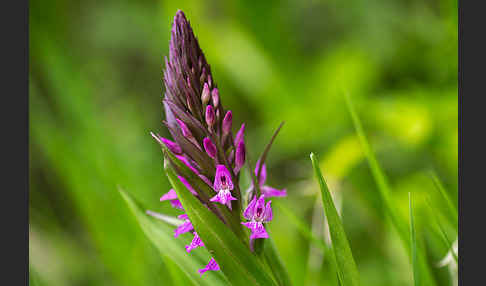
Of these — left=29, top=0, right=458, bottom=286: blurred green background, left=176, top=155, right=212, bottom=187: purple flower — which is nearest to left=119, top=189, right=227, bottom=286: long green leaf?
left=176, top=155, right=212, bottom=187: purple flower

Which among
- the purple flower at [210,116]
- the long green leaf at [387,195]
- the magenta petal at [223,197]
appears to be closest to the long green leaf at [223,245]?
the magenta petal at [223,197]

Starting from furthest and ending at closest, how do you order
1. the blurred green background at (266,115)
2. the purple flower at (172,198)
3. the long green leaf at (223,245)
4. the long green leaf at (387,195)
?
the blurred green background at (266,115), the long green leaf at (387,195), the purple flower at (172,198), the long green leaf at (223,245)

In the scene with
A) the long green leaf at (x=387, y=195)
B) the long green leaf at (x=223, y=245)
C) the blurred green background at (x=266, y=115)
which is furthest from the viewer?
the blurred green background at (x=266, y=115)

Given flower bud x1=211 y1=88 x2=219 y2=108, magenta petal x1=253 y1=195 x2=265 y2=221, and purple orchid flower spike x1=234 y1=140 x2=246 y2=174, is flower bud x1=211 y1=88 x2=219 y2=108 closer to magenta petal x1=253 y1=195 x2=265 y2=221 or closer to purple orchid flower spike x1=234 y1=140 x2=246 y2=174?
purple orchid flower spike x1=234 y1=140 x2=246 y2=174

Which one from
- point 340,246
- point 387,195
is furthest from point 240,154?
point 387,195

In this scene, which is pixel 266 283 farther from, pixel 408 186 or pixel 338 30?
pixel 338 30

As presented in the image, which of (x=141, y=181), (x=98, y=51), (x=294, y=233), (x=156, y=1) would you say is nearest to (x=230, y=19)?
(x=156, y=1)

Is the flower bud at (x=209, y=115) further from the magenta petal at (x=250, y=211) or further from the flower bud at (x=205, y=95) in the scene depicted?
the magenta petal at (x=250, y=211)
